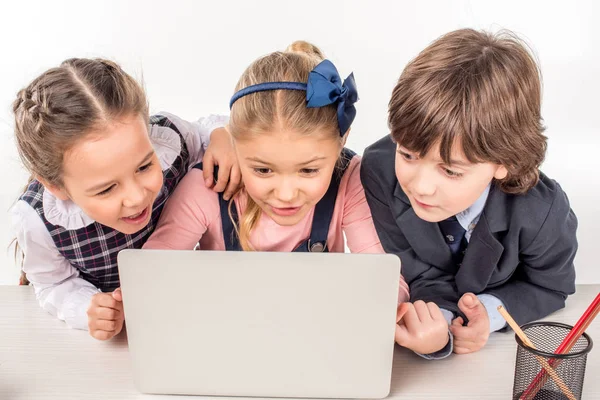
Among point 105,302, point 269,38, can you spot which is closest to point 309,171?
point 105,302

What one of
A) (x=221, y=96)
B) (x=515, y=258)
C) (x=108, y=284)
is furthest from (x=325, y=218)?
(x=221, y=96)

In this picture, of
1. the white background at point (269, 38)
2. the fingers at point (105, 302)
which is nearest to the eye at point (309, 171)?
the fingers at point (105, 302)

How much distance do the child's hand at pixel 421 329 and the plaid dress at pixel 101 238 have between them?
55 cm

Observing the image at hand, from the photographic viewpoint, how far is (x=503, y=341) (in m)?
1.25

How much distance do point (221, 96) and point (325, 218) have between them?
1.62 metres

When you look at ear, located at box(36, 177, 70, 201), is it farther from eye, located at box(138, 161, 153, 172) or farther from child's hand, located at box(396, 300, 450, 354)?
child's hand, located at box(396, 300, 450, 354)

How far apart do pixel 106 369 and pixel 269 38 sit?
2167 millimetres

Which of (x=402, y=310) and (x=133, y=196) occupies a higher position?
(x=133, y=196)

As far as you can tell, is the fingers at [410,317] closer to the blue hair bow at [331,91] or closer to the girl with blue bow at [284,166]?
the girl with blue bow at [284,166]

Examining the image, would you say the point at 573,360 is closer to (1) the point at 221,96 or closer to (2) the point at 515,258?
(2) the point at 515,258

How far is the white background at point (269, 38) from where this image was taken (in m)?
2.99

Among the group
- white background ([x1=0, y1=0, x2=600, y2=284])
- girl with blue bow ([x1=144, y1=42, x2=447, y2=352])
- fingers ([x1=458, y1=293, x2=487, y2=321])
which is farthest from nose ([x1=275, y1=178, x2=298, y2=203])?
white background ([x1=0, y1=0, x2=600, y2=284])

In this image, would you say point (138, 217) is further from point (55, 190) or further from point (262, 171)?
point (262, 171)

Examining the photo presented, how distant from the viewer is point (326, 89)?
3.94 feet
